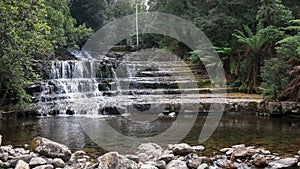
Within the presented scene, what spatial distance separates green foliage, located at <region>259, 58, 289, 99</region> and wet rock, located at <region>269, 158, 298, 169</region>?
489 centimetres

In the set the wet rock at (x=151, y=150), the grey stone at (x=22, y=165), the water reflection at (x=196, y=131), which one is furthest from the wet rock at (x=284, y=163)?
the grey stone at (x=22, y=165)

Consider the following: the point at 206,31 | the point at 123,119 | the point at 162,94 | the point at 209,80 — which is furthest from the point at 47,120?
the point at 206,31

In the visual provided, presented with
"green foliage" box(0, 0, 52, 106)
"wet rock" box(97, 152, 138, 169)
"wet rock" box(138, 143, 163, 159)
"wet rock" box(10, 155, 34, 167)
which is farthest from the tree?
"wet rock" box(10, 155, 34, 167)

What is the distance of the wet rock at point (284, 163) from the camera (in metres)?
4.93

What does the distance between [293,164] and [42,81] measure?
1080 centimetres

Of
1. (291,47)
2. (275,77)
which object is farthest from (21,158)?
(291,47)

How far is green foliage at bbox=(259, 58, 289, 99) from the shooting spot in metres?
9.66

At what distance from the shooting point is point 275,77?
32.1 ft

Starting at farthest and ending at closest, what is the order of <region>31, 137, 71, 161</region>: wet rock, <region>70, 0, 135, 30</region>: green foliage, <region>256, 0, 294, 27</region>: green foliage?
<region>70, 0, 135, 30</region>: green foliage < <region>256, 0, 294, 27</region>: green foliage < <region>31, 137, 71, 161</region>: wet rock

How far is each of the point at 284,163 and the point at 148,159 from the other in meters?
2.12

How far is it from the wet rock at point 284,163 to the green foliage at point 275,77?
4.89 m

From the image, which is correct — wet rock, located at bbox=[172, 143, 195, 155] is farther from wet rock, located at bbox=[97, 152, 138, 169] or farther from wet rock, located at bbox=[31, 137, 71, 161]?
wet rock, located at bbox=[31, 137, 71, 161]

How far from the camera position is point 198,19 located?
16141mm

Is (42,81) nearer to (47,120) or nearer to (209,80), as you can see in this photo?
(47,120)
